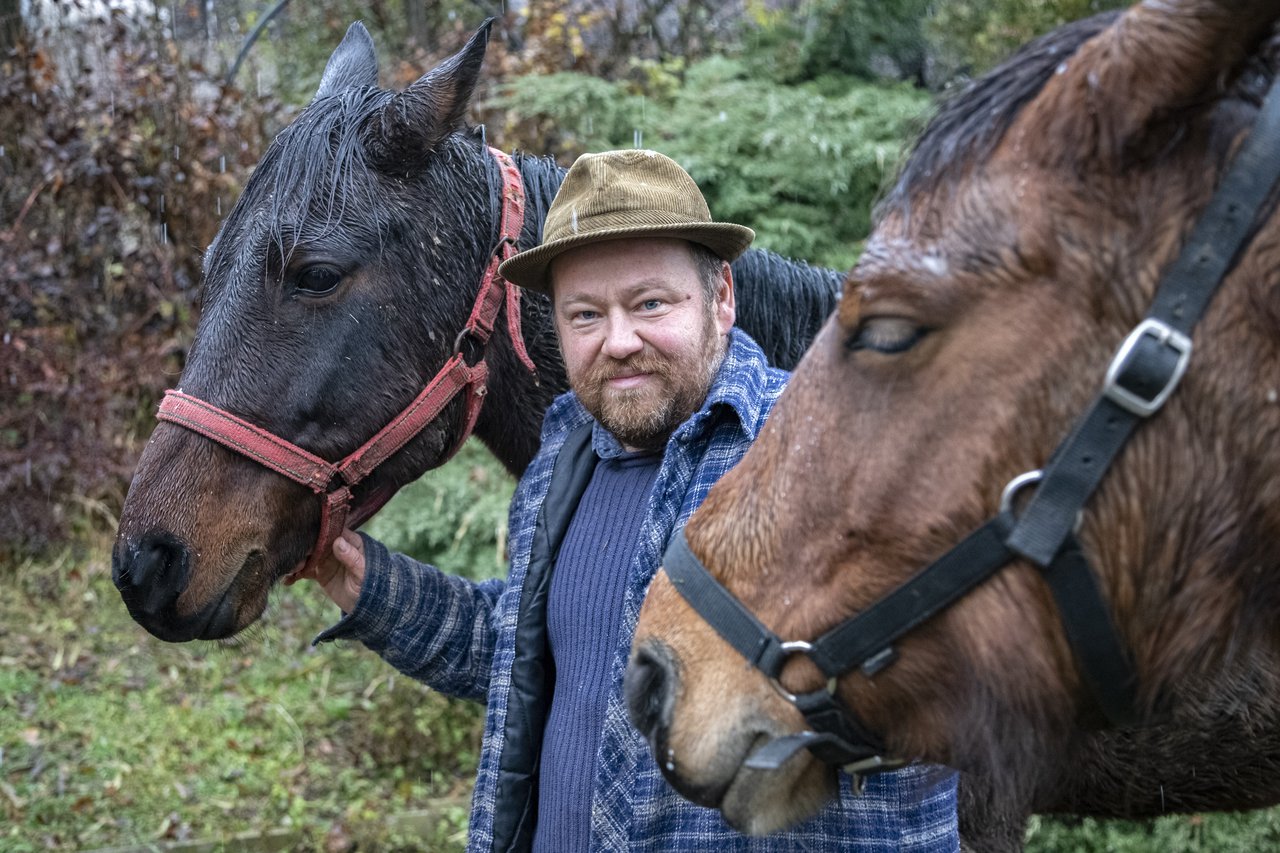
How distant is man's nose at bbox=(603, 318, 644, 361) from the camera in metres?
2.31

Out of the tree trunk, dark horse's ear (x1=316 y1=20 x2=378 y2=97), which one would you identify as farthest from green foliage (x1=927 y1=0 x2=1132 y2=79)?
the tree trunk

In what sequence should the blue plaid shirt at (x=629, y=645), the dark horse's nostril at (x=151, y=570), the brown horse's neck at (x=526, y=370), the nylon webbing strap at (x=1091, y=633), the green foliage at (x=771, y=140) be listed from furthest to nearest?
the green foliage at (x=771, y=140) → the brown horse's neck at (x=526, y=370) → the dark horse's nostril at (x=151, y=570) → the blue plaid shirt at (x=629, y=645) → the nylon webbing strap at (x=1091, y=633)

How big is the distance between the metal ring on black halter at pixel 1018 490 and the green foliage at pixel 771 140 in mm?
3740

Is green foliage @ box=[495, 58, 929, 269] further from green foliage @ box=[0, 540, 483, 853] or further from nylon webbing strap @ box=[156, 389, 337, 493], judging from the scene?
nylon webbing strap @ box=[156, 389, 337, 493]

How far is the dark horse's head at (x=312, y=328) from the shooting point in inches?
99.7

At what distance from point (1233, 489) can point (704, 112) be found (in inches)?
190

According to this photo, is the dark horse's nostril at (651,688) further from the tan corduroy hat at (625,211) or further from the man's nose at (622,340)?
the tan corduroy hat at (625,211)

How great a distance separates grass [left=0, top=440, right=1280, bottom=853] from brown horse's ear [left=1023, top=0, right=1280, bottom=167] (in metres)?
3.67

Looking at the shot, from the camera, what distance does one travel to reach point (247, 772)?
210 inches

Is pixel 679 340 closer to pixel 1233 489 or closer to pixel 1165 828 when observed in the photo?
pixel 1233 489

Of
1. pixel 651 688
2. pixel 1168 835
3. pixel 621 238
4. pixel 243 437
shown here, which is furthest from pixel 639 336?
pixel 1168 835

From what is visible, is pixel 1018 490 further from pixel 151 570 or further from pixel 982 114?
pixel 151 570

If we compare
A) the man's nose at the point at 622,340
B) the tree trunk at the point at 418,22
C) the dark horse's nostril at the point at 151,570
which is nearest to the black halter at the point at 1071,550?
the man's nose at the point at 622,340

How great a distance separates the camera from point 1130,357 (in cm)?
136
